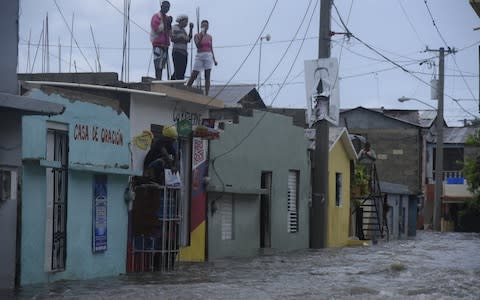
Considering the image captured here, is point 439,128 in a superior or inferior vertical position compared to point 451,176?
superior

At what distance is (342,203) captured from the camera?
34.2 m

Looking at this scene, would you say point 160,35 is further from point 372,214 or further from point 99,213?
point 372,214

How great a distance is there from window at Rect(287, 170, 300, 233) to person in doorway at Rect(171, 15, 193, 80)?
7521 millimetres

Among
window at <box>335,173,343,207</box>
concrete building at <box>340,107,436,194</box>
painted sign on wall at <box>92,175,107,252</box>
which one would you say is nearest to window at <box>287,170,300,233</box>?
window at <box>335,173,343,207</box>

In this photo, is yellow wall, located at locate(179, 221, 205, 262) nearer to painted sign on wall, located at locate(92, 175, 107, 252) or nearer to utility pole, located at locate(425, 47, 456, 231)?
painted sign on wall, located at locate(92, 175, 107, 252)

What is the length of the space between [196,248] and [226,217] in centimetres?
213

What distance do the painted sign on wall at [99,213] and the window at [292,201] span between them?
1145 cm

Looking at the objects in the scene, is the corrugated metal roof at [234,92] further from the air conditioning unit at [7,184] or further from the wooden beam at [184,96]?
the air conditioning unit at [7,184]

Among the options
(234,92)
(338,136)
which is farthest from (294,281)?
(234,92)

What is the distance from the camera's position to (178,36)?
21.8 m

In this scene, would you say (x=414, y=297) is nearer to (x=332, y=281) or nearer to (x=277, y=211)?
(x=332, y=281)

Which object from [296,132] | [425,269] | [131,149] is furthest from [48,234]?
[296,132]

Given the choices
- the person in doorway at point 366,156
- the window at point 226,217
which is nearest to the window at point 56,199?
the window at point 226,217

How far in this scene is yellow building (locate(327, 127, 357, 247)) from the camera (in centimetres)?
3256
